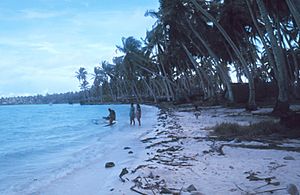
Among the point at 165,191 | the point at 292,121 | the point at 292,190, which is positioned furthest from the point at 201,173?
the point at 292,121

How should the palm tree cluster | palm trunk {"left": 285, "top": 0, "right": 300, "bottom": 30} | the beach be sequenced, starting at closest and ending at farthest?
the beach, palm trunk {"left": 285, "top": 0, "right": 300, "bottom": 30}, the palm tree cluster

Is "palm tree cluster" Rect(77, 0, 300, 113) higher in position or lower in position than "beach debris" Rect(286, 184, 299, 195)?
higher

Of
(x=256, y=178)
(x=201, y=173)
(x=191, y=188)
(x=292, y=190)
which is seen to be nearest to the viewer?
(x=292, y=190)

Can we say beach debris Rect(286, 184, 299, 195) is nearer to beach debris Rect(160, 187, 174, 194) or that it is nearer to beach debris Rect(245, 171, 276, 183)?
beach debris Rect(245, 171, 276, 183)

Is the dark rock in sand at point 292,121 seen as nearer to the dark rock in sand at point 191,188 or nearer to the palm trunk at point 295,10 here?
the palm trunk at point 295,10

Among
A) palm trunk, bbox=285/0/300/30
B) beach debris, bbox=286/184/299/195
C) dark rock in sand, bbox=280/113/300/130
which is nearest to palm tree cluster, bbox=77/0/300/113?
palm trunk, bbox=285/0/300/30

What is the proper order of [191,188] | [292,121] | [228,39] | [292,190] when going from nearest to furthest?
[292,190]
[191,188]
[292,121]
[228,39]

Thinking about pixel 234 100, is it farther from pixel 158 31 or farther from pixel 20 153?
pixel 20 153

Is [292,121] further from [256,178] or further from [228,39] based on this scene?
[228,39]

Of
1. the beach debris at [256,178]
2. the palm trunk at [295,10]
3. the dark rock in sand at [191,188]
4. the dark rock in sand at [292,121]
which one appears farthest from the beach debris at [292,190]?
the dark rock in sand at [292,121]

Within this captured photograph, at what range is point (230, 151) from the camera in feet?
31.7

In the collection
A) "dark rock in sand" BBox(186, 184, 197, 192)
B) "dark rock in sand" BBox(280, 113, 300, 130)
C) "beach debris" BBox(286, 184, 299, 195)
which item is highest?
"dark rock in sand" BBox(280, 113, 300, 130)

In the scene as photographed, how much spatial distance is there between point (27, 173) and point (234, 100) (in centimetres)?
2363

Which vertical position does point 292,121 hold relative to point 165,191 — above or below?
above
